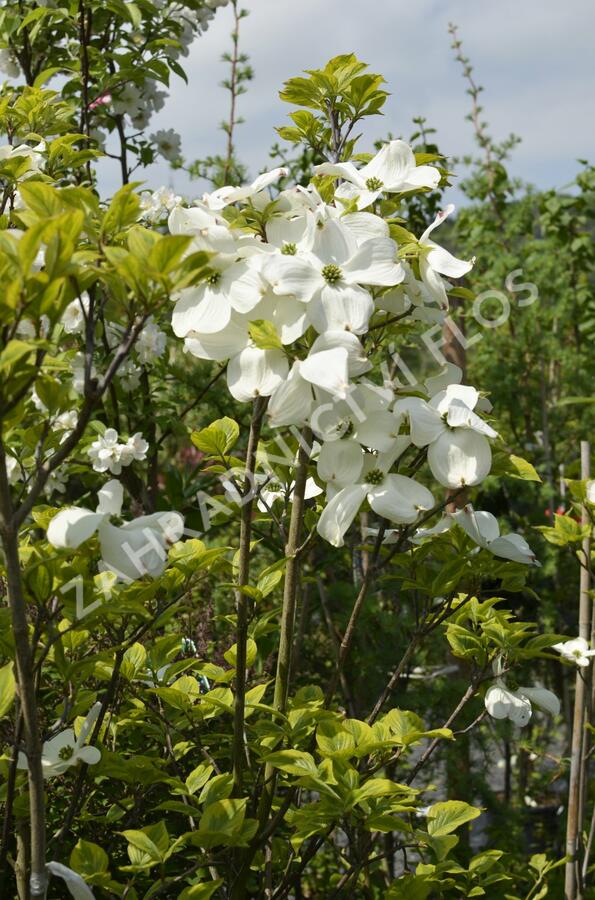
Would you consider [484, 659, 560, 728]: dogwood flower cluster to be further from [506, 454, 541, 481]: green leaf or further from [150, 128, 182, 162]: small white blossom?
[150, 128, 182, 162]: small white blossom

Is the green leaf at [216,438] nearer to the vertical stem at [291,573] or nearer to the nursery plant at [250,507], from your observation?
the nursery plant at [250,507]

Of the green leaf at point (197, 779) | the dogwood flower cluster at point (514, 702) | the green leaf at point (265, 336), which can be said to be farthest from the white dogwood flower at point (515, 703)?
the green leaf at point (265, 336)

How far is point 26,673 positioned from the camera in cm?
90

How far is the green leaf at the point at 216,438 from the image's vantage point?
1.24 m

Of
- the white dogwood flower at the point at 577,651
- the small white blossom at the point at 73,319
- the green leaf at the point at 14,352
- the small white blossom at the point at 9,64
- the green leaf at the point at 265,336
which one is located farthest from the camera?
the small white blossom at the point at 9,64

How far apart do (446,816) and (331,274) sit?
0.74m

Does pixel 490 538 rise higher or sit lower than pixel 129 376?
lower

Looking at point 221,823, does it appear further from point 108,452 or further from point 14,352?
point 108,452

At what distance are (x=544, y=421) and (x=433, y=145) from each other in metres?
1.03

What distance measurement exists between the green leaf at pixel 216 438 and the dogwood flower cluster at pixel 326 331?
191 mm

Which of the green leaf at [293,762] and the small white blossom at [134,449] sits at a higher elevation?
the small white blossom at [134,449]

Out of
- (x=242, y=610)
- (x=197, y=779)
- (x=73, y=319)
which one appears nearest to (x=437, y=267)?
(x=242, y=610)

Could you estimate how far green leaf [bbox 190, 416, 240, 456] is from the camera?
4.07 feet

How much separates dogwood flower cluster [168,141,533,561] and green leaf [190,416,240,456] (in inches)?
7.5
